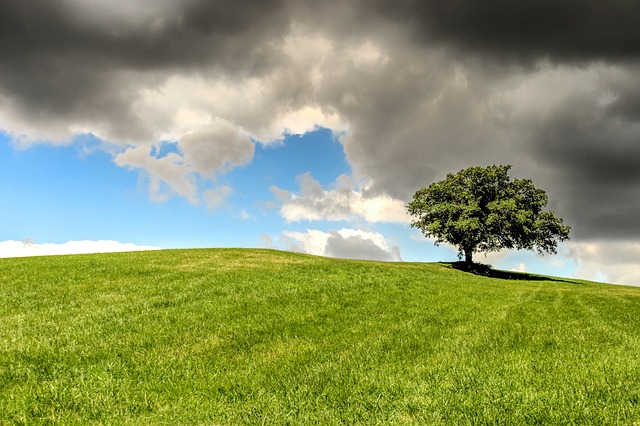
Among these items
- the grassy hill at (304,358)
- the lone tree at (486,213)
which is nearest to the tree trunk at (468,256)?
the lone tree at (486,213)

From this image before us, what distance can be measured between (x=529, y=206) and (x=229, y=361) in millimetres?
58237

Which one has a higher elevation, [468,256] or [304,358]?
[468,256]

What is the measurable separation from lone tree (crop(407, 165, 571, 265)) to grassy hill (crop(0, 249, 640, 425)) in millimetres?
36489

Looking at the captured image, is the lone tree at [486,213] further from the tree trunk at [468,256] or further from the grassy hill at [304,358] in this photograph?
the grassy hill at [304,358]

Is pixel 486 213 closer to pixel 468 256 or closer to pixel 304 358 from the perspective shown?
pixel 468 256

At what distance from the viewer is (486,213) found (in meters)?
A: 59.4

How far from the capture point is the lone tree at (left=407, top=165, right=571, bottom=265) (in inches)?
2222

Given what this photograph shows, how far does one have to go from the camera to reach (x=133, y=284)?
22.5 m

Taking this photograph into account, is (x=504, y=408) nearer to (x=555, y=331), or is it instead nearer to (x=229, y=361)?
(x=229, y=361)

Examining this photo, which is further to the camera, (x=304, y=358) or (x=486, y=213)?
(x=486, y=213)

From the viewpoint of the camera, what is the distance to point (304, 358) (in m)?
10.7

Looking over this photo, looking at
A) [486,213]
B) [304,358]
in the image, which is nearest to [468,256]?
[486,213]

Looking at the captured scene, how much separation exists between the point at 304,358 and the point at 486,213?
54.1 metres

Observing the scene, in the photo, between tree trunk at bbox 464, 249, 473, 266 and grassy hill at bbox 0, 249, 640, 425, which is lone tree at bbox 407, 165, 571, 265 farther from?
grassy hill at bbox 0, 249, 640, 425
